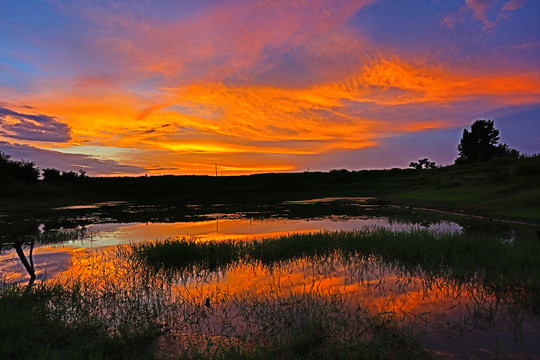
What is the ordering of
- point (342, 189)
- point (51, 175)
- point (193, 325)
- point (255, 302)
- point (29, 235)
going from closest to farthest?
point (193, 325), point (255, 302), point (29, 235), point (51, 175), point (342, 189)

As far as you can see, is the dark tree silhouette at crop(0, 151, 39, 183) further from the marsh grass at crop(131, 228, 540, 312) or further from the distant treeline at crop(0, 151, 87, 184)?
the marsh grass at crop(131, 228, 540, 312)

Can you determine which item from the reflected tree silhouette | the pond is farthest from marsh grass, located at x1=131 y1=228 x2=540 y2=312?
the reflected tree silhouette

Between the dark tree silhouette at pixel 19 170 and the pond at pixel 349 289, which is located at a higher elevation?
the dark tree silhouette at pixel 19 170

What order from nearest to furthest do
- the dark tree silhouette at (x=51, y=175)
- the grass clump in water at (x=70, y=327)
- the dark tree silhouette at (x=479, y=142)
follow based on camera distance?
1. the grass clump in water at (x=70, y=327)
2. the dark tree silhouette at (x=51, y=175)
3. the dark tree silhouette at (x=479, y=142)

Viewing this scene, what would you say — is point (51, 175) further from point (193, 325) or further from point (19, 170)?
point (193, 325)

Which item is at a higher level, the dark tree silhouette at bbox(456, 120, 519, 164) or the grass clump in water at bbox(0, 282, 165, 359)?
the dark tree silhouette at bbox(456, 120, 519, 164)

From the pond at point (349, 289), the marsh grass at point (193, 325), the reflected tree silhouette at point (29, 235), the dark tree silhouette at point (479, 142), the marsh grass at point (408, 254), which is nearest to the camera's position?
the marsh grass at point (193, 325)

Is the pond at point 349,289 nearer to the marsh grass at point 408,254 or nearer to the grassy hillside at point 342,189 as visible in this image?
the marsh grass at point 408,254

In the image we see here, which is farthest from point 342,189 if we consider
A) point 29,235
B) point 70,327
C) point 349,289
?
point 70,327

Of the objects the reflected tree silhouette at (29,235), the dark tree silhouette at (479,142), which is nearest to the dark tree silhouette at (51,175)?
the reflected tree silhouette at (29,235)

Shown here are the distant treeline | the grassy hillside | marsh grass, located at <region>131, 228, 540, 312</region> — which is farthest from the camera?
the distant treeline

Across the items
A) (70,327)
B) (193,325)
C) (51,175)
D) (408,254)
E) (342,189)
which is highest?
(51,175)

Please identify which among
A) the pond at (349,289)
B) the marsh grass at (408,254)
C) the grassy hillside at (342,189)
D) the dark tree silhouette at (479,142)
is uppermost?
the dark tree silhouette at (479,142)

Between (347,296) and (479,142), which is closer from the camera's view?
(347,296)
